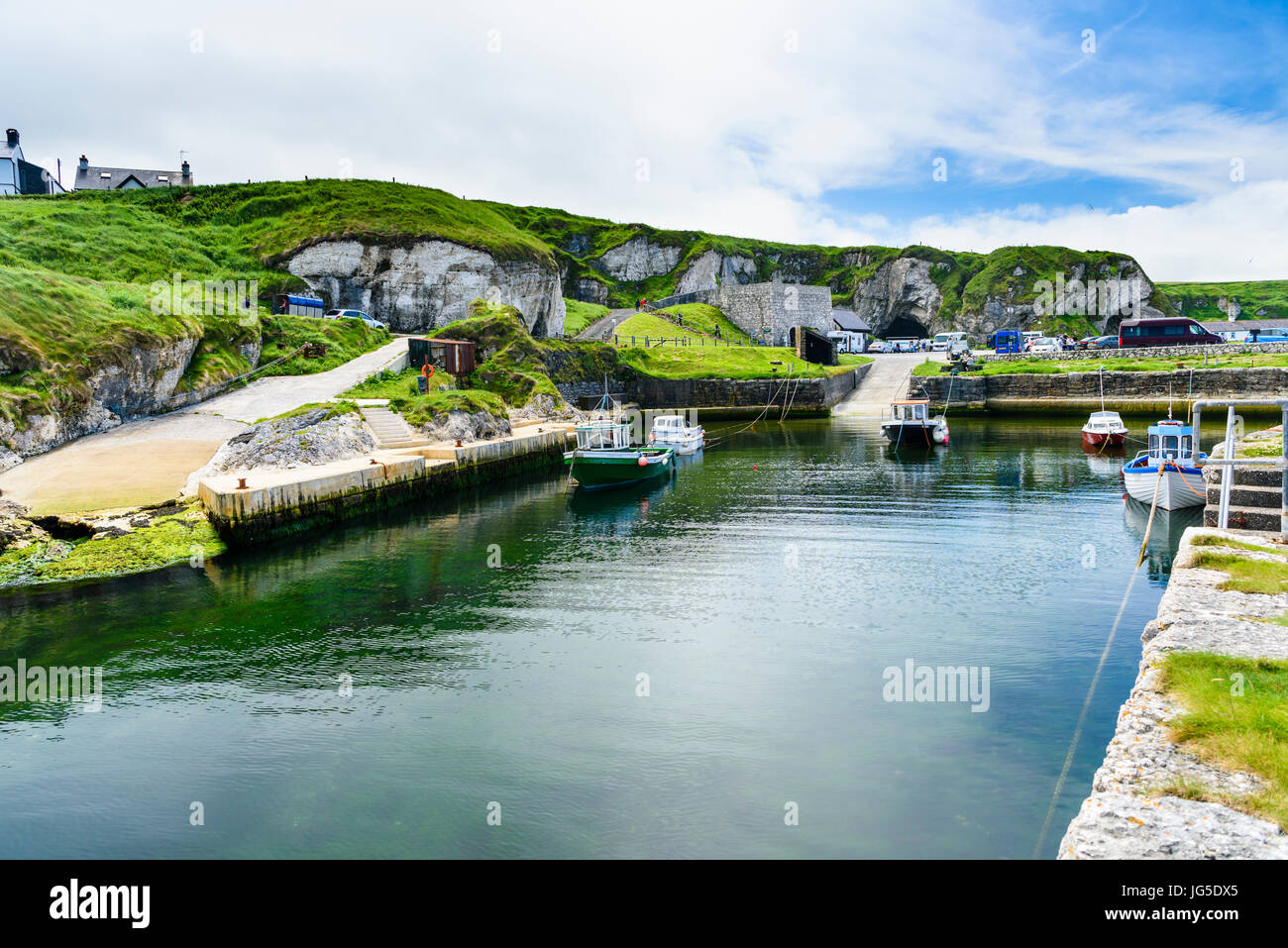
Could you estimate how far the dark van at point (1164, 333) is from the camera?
6556 centimetres

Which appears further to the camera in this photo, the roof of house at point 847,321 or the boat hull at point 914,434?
the roof of house at point 847,321

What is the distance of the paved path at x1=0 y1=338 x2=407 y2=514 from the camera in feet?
70.4

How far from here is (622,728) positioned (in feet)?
35.2

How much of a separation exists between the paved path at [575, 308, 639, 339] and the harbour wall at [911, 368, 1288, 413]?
101 ft

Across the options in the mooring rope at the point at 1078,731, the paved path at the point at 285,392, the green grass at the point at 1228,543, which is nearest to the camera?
the mooring rope at the point at 1078,731

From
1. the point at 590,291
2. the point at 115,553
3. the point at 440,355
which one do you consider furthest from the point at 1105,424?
the point at 590,291

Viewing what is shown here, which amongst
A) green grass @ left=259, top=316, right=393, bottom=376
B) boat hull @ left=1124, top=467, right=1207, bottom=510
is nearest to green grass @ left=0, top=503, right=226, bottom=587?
green grass @ left=259, top=316, right=393, bottom=376

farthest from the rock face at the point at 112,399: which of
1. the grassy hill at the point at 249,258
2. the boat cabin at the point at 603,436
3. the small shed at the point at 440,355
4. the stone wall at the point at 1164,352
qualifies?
the stone wall at the point at 1164,352

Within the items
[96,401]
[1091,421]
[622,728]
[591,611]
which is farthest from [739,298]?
[622,728]

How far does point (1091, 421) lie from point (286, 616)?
40138mm

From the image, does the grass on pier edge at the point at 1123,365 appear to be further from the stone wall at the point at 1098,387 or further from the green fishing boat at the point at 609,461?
the green fishing boat at the point at 609,461

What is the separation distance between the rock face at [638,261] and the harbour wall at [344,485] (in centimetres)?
7661

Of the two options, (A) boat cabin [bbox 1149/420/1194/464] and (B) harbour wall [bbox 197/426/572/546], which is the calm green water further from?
(A) boat cabin [bbox 1149/420/1194/464]
